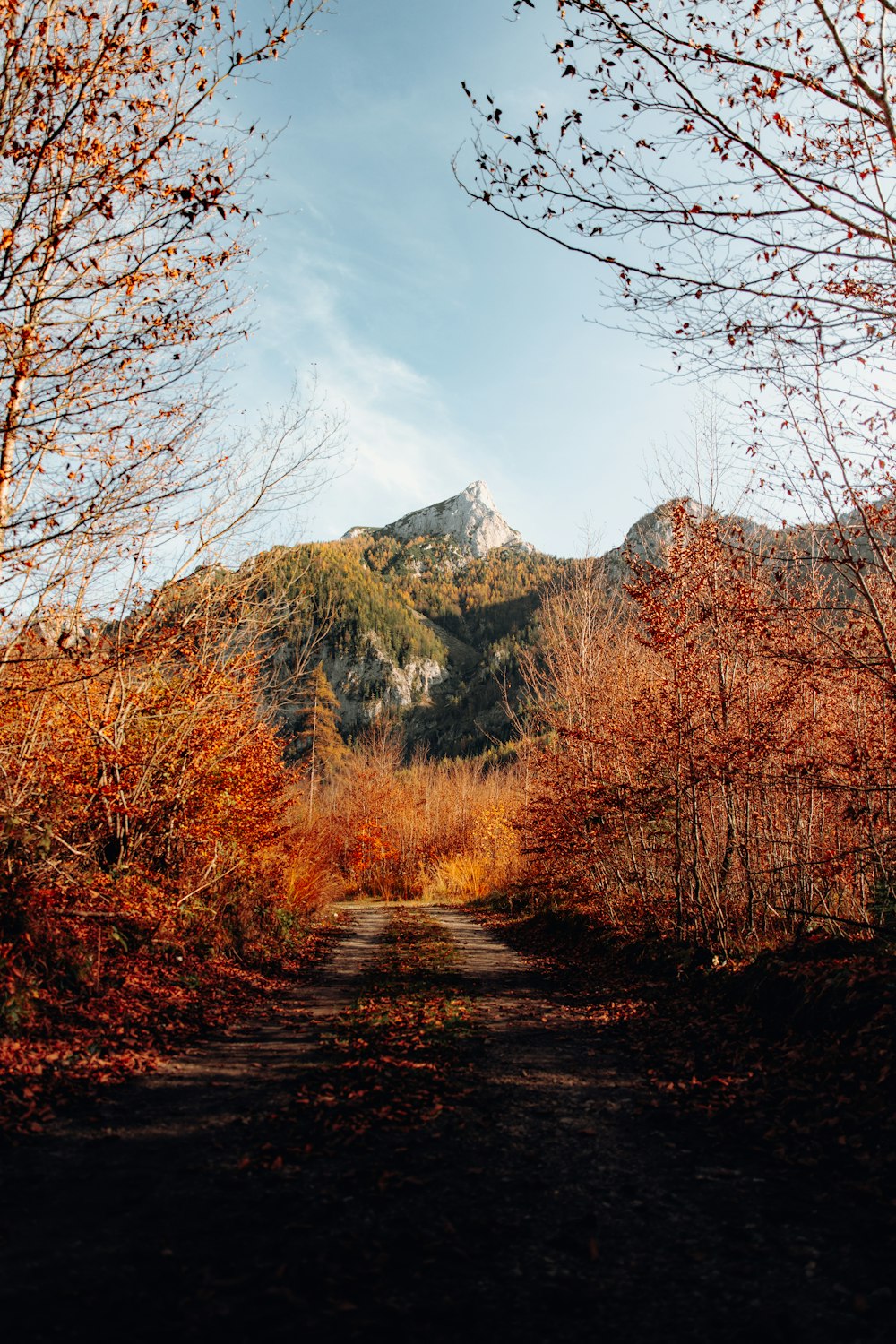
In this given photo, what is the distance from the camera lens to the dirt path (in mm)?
2520

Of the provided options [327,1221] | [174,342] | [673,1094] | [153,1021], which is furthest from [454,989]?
[174,342]

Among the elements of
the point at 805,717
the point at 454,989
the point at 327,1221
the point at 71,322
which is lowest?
the point at 454,989

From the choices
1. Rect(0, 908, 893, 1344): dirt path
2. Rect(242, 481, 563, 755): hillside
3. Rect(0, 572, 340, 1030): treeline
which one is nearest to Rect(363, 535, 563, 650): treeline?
Rect(242, 481, 563, 755): hillside

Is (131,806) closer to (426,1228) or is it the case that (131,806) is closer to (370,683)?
(426,1228)

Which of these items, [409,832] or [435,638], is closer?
[409,832]

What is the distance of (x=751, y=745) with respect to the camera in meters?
8.16

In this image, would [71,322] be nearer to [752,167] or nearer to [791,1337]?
[752,167]

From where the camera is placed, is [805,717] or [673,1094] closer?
[673,1094]

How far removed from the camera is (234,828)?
11609 millimetres

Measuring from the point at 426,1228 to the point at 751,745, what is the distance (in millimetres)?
6367

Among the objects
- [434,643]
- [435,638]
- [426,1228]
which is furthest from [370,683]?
[426,1228]

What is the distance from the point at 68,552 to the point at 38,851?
3241 millimetres

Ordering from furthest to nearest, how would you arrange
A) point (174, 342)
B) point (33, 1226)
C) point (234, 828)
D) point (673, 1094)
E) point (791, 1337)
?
point (234, 828)
point (174, 342)
point (673, 1094)
point (33, 1226)
point (791, 1337)

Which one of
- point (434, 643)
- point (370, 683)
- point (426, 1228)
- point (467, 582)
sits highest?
point (467, 582)
